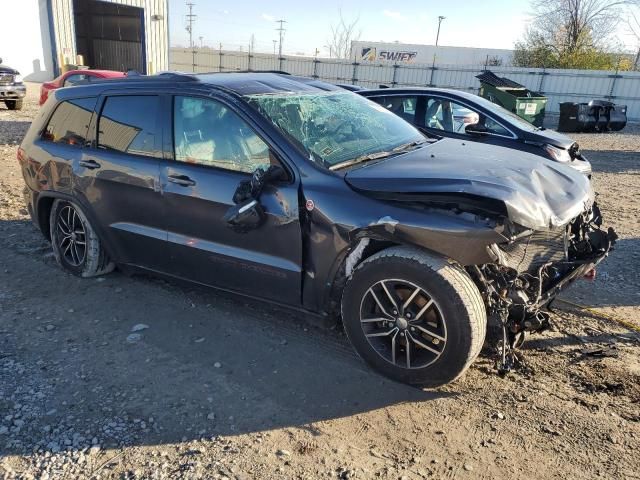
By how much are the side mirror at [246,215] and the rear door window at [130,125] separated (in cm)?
99

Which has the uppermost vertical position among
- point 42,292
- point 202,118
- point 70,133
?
point 202,118

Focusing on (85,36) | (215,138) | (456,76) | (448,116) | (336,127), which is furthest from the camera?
(85,36)

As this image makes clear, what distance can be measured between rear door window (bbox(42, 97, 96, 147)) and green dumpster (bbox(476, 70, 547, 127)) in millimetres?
12811

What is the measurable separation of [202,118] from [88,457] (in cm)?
229

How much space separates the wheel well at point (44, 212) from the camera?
188 inches

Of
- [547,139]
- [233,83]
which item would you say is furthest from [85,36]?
[233,83]

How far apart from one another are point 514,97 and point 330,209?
13411 millimetres

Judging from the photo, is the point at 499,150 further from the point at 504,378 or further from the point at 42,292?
the point at 42,292

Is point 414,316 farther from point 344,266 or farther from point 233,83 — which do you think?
point 233,83

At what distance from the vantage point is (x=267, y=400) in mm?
3062

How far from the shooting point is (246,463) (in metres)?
2.58

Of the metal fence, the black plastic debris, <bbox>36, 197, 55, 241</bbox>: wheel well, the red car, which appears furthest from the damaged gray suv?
the metal fence

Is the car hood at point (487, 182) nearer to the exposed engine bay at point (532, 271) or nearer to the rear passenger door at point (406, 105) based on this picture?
the exposed engine bay at point (532, 271)

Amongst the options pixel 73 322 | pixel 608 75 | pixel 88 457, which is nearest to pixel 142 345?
pixel 73 322
